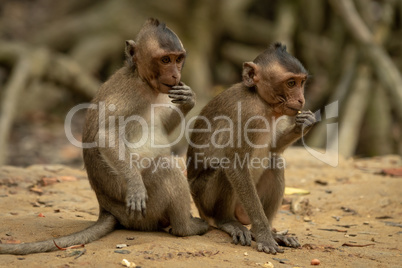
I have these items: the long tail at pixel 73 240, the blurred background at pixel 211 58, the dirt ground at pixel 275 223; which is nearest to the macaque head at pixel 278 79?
the dirt ground at pixel 275 223

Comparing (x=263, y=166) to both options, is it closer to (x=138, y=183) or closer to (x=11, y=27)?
(x=138, y=183)

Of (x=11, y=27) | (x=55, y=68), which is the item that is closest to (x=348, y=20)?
(x=55, y=68)

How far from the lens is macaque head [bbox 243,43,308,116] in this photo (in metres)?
5.51

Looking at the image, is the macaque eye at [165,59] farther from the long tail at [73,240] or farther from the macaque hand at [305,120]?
the long tail at [73,240]

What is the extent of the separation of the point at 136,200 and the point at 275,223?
6.61 ft

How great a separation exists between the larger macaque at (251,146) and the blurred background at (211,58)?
4496mm

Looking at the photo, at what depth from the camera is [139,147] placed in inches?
221

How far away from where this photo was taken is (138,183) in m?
5.20

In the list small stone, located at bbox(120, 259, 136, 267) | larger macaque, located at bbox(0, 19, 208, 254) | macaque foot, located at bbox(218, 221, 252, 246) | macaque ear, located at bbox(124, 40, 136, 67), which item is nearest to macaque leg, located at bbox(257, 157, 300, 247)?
macaque foot, located at bbox(218, 221, 252, 246)

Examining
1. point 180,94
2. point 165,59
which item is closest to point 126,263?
point 180,94

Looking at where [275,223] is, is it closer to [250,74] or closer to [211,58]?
[250,74]

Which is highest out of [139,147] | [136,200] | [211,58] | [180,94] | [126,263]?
[211,58]

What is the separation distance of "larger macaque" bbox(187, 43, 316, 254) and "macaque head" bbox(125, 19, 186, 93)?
727 mm

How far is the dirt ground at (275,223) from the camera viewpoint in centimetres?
470
